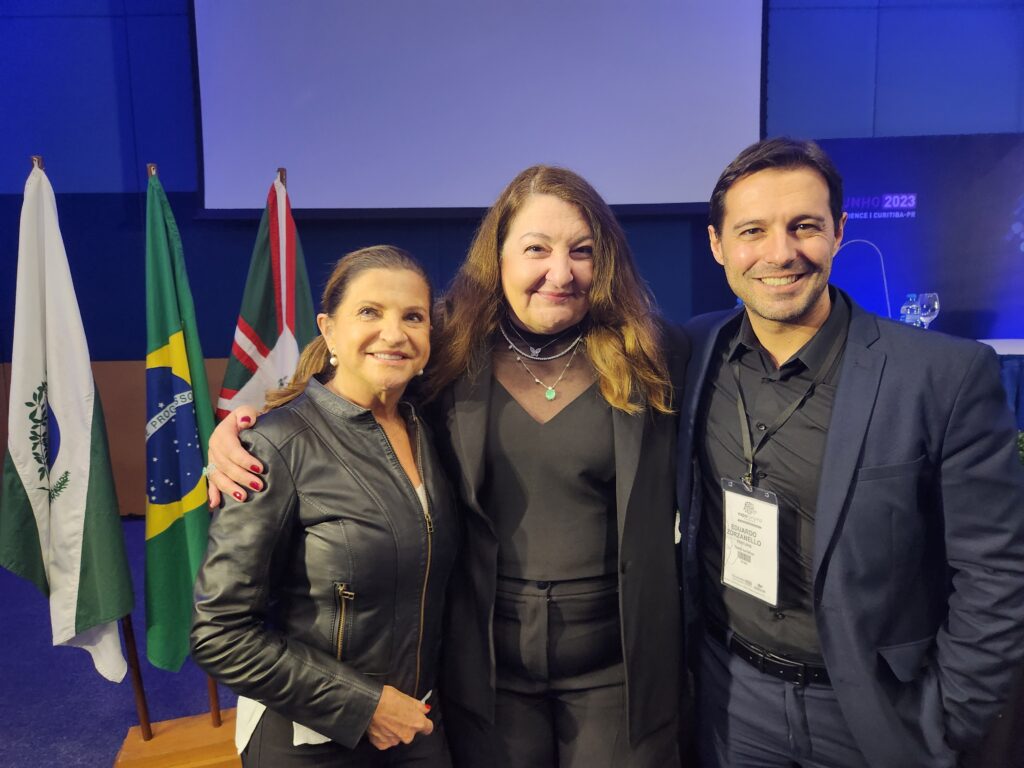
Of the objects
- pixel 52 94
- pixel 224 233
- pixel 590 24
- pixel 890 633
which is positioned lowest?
pixel 890 633

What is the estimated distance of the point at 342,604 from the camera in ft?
3.87

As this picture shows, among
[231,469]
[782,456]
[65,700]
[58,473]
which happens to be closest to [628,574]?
[782,456]

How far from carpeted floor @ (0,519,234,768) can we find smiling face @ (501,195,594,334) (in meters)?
2.43

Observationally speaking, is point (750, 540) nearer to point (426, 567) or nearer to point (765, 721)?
point (765, 721)

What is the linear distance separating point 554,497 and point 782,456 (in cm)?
50

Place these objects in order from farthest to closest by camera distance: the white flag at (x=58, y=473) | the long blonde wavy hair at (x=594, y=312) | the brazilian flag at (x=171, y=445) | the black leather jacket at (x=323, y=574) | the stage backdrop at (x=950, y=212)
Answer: the stage backdrop at (x=950, y=212) < the brazilian flag at (x=171, y=445) < the white flag at (x=58, y=473) < the long blonde wavy hair at (x=594, y=312) < the black leather jacket at (x=323, y=574)

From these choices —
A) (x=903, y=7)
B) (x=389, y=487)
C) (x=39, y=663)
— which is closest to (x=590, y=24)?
(x=903, y=7)

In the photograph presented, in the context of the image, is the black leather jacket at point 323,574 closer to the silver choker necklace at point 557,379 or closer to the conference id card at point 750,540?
the silver choker necklace at point 557,379

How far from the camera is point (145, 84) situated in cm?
403

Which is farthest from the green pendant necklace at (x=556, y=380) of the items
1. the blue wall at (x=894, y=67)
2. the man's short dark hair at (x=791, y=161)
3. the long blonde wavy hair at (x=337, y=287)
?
the blue wall at (x=894, y=67)

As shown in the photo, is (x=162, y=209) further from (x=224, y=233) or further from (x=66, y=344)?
(x=224, y=233)

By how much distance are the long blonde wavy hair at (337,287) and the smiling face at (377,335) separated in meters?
0.02

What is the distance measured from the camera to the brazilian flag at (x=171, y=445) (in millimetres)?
2195

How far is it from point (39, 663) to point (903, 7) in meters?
6.46
